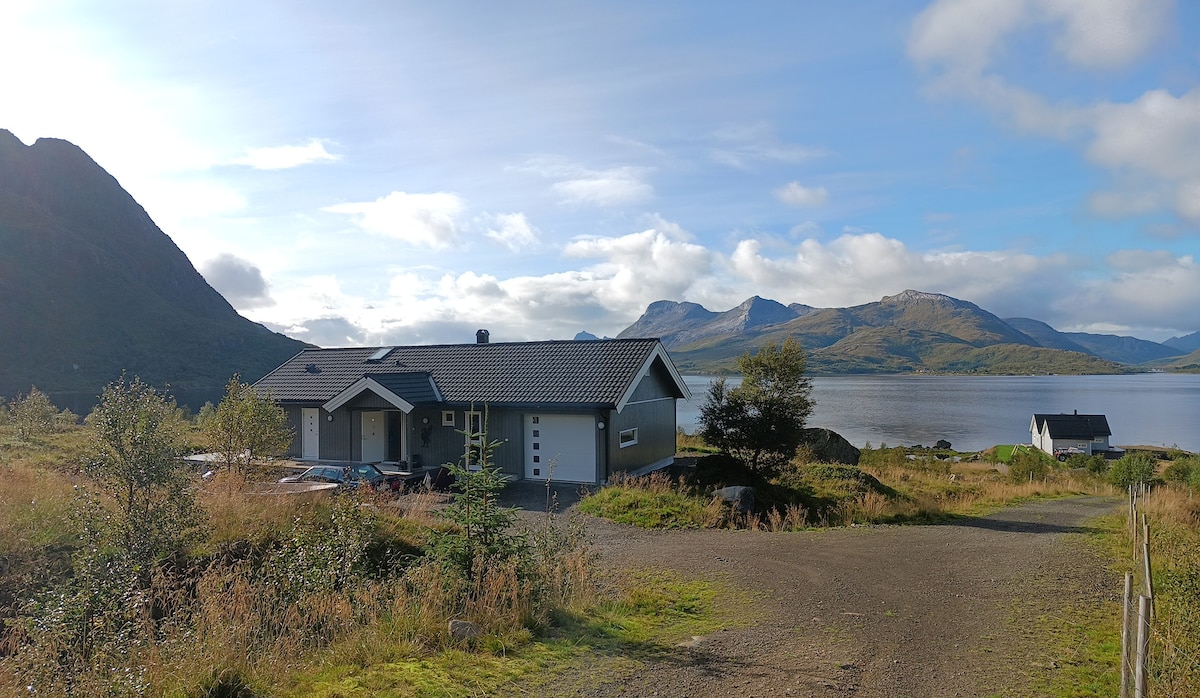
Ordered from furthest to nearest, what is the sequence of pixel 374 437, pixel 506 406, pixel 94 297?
pixel 94 297, pixel 374 437, pixel 506 406

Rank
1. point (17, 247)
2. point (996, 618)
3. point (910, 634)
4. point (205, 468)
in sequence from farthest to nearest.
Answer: point (17, 247) < point (205, 468) < point (996, 618) < point (910, 634)

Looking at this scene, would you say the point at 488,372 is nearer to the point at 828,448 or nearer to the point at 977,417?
the point at 828,448

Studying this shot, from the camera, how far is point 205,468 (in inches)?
762

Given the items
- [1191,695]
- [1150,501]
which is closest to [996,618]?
[1191,695]

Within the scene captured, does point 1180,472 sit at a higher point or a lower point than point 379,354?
lower

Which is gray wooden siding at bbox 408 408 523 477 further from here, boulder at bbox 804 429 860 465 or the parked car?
boulder at bbox 804 429 860 465

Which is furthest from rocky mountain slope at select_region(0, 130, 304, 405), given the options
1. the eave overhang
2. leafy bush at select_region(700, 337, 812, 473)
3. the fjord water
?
leafy bush at select_region(700, 337, 812, 473)

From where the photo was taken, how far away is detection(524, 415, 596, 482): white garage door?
20250 mm

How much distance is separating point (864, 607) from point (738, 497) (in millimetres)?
7946

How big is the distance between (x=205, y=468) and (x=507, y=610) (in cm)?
1618

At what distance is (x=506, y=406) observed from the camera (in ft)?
68.9

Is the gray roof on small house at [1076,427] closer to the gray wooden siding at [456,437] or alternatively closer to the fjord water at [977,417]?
the fjord water at [977,417]

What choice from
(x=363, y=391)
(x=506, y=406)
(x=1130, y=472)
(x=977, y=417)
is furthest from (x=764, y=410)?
(x=977, y=417)

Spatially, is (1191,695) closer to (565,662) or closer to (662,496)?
(565,662)
